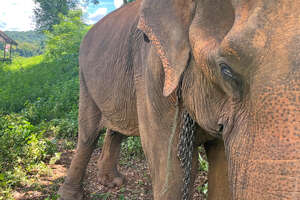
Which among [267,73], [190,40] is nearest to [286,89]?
[267,73]

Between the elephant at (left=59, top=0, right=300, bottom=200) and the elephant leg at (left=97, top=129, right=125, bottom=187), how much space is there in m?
0.84

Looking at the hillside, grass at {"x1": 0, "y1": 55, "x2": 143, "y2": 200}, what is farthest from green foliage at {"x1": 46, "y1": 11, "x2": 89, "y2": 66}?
the hillside

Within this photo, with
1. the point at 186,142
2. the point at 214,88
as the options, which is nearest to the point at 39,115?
the point at 186,142

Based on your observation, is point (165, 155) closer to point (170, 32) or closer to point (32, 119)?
point (170, 32)

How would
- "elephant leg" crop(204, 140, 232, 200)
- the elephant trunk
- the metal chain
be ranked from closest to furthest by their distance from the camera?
the elephant trunk < the metal chain < "elephant leg" crop(204, 140, 232, 200)

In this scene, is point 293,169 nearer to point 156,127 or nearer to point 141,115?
point 156,127

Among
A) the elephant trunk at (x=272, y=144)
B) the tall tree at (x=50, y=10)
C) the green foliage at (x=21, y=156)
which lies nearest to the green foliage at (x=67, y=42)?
the tall tree at (x=50, y=10)

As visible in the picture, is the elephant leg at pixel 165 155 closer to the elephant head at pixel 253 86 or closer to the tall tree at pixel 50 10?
the elephant head at pixel 253 86

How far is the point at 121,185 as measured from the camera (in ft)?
12.1

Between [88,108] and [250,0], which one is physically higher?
[250,0]

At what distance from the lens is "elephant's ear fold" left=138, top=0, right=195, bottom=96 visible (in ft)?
4.96

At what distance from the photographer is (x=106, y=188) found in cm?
365

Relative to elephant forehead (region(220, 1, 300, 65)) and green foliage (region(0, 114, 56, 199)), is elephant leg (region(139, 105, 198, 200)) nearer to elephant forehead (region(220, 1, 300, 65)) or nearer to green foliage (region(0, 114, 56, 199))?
elephant forehead (region(220, 1, 300, 65))

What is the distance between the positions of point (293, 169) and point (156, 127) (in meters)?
1.09
